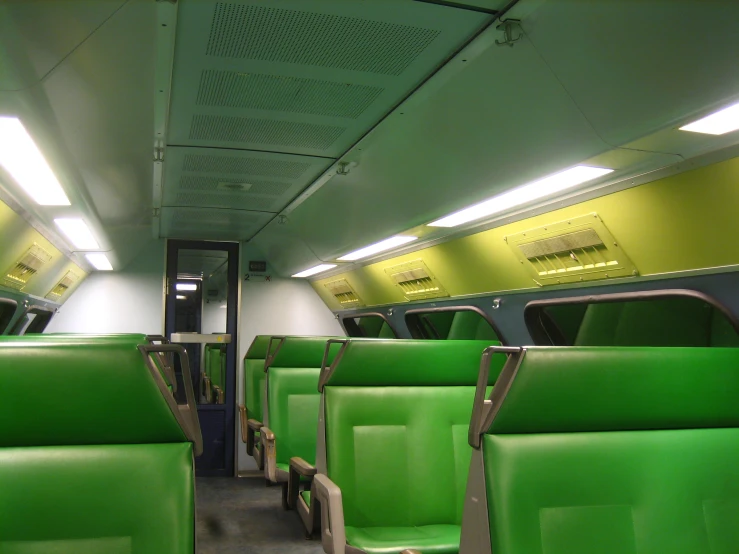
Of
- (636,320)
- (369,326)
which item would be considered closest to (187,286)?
(369,326)

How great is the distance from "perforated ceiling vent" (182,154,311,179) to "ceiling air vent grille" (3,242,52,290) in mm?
1671

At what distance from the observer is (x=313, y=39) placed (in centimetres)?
243

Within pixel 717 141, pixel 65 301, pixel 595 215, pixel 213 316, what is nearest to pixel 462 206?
pixel 595 215

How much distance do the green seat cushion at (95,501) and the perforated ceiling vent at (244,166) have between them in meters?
2.52

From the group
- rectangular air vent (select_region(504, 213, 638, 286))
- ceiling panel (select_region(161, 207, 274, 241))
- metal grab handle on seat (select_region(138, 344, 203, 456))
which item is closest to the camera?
metal grab handle on seat (select_region(138, 344, 203, 456))

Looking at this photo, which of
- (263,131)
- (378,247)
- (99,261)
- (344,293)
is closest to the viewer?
(263,131)

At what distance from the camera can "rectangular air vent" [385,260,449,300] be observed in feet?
17.7

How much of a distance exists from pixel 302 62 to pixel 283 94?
0.38 metres

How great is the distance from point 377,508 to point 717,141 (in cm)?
246

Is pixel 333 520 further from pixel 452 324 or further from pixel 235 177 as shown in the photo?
pixel 452 324

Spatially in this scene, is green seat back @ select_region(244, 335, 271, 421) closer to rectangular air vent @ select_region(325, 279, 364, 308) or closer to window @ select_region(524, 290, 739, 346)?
rectangular air vent @ select_region(325, 279, 364, 308)

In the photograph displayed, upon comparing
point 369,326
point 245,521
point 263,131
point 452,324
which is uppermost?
point 263,131

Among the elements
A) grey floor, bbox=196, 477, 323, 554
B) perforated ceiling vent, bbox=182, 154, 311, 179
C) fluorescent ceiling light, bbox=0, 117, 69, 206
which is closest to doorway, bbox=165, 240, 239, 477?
grey floor, bbox=196, 477, 323, 554

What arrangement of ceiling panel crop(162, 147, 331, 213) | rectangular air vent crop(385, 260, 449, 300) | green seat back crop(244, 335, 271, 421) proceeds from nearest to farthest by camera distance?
ceiling panel crop(162, 147, 331, 213) < rectangular air vent crop(385, 260, 449, 300) < green seat back crop(244, 335, 271, 421)
